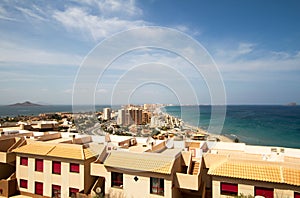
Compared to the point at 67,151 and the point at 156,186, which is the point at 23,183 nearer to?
the point at 67,151

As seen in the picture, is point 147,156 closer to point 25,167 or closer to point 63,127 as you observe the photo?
point 25,167

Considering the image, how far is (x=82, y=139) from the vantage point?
624 inches

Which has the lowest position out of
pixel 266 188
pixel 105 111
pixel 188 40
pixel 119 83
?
pixel 266 188

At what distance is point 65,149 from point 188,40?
889cm

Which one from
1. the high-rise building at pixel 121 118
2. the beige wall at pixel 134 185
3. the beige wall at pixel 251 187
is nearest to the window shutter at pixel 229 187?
the beige wall at pixel 251 187

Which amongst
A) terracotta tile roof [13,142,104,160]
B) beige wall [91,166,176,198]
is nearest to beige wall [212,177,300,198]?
beige wall [91,166,176,198]

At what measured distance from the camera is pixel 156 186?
10.8 metres

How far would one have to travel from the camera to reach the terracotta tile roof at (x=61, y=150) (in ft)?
40.9

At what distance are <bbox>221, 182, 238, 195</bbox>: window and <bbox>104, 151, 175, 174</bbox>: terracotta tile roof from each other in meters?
2.42

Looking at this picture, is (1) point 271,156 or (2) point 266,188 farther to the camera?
(1) point 271,156

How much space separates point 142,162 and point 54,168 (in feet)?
17.8

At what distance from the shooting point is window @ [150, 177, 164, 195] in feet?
35.2

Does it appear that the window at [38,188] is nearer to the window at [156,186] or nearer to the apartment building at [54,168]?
the apartment building at [54,168]

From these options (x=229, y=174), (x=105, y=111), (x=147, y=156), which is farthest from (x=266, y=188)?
(x=105, y=111)
